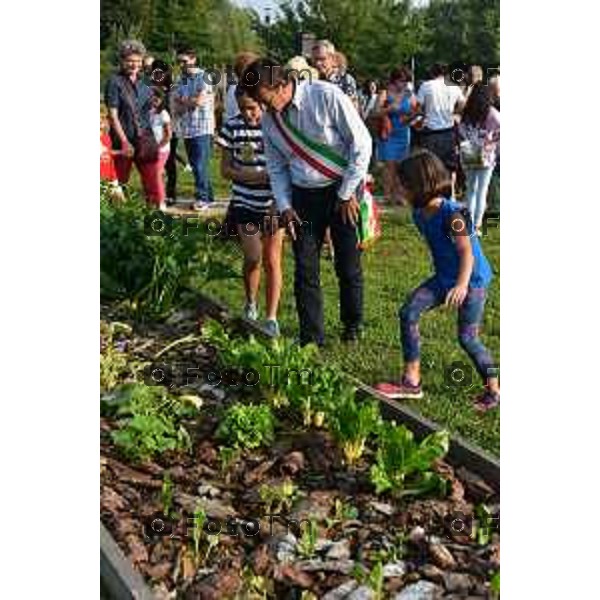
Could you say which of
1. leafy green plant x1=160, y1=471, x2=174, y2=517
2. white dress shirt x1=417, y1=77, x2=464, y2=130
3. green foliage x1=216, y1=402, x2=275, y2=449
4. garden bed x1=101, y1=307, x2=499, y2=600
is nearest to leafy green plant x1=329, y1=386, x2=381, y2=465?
garden bed x1=101, y1=307, x2=499, y2=600

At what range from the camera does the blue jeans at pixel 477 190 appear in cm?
429

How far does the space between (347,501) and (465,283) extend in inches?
30.2

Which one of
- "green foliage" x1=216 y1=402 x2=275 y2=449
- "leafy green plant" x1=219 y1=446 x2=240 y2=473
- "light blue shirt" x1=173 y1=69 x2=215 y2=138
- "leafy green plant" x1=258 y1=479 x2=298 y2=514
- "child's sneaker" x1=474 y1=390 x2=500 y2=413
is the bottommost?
"leafy green plant" x1=258 y1=479 x2=298 y2=514

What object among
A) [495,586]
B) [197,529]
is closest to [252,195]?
[197,529]

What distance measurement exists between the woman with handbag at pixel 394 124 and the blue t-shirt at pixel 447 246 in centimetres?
12

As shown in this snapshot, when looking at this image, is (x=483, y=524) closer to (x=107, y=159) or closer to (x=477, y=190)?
(x=477, y=190)

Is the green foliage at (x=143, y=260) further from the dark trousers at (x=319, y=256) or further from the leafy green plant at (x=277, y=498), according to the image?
the leafy green plant at (x=277, y=498)

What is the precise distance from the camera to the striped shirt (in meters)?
4.68

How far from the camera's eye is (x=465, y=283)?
4449 mm

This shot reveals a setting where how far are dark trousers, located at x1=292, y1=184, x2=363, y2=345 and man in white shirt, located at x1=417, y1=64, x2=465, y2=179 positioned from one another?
0.37m

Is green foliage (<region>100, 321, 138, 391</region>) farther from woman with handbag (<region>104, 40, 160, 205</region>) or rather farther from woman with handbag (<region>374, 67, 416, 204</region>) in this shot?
woman with handbag (<region>374, 67, 416, 204</region>)

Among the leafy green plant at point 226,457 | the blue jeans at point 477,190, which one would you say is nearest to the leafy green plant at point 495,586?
the leafy green plant at point 226,457

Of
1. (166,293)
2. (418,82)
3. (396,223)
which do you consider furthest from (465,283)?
(166,293)

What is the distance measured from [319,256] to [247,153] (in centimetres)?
41
